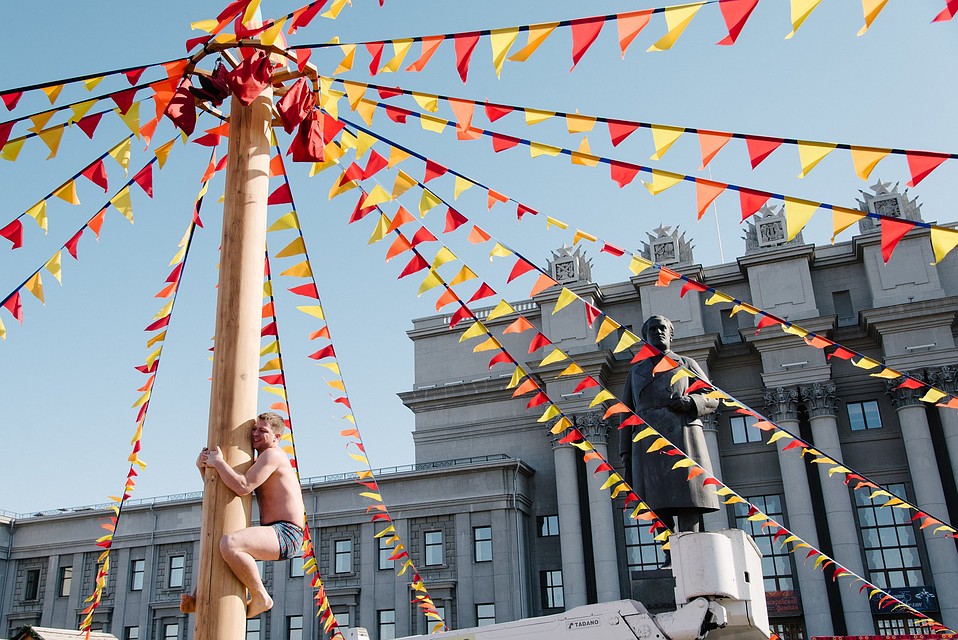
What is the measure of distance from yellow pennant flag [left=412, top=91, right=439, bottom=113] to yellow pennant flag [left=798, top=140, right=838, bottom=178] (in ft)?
8.96

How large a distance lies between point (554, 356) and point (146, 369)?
5263 millimetres

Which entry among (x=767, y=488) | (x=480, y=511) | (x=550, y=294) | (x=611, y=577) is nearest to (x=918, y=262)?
(x=767, y=488)

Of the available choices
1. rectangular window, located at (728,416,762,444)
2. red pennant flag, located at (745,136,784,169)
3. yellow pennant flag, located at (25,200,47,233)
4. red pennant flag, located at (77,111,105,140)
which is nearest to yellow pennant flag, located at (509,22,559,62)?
red pennant flag, located at (745,136,784,169)

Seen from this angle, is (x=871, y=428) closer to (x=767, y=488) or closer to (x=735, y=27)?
(x=767, y=488)

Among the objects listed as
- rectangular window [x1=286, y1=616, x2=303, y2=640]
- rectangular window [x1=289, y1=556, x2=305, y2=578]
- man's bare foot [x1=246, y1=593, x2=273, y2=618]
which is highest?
rectangular window [x1=289, y1=556, x2=305, y2=578]

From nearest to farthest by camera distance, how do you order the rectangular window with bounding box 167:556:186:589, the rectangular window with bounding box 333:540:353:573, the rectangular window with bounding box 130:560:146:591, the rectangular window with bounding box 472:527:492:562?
the rectangular window with bounding box 472:527:492:562 < the rectangular window with bounding box 333:540:353:573 < the rectangular window with bounding box 167:556:186:589 < the rectangular window with bounding box 130:560:146:591

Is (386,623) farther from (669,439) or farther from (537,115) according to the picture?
(537,115)

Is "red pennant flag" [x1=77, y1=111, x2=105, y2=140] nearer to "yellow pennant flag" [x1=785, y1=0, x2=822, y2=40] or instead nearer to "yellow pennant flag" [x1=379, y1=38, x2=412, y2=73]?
"yellow pennant flag" [x1=379, y1=38, x2=412, y2=73]

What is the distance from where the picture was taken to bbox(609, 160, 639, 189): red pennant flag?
21.6 ft

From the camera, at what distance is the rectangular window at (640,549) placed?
3666 cm

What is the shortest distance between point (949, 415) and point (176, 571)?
120 ft

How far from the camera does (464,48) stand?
230 inches

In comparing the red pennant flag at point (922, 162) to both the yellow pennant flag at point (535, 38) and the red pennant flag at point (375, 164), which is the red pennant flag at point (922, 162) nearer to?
the yellow pennant flag at point (535, 38)

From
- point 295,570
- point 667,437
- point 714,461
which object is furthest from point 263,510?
point 295,570
